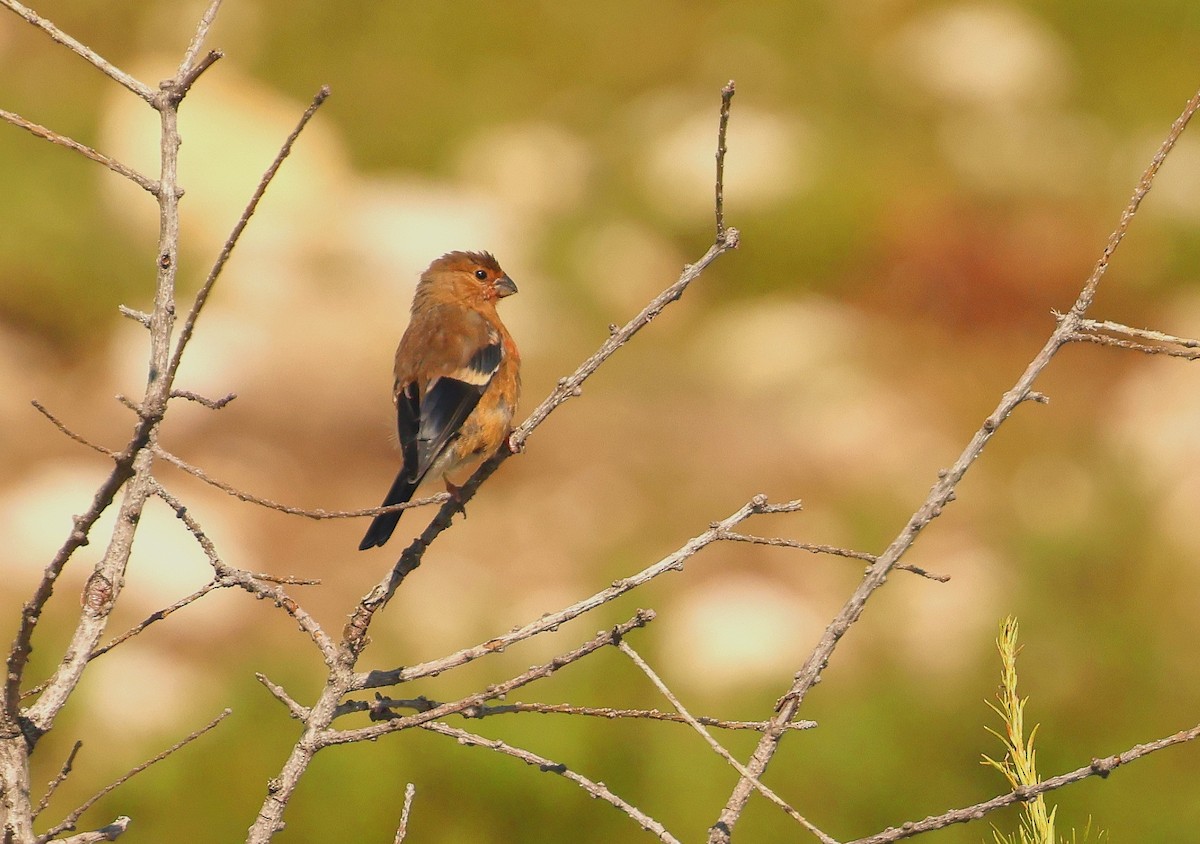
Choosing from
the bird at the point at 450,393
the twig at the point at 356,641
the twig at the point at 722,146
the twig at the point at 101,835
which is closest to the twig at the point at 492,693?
the twig at the point at 356,641

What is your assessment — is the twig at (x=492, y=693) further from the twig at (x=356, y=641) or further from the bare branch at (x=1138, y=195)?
the bare branch at (x=1138, y=195)

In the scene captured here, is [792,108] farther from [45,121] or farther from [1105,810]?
[1105,810]

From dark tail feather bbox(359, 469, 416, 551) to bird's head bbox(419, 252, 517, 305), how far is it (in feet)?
3.36

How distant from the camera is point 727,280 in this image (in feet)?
37.9

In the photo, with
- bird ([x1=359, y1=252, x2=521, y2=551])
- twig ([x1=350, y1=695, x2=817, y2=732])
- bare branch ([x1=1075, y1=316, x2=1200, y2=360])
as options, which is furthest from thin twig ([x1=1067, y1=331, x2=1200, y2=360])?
bird ([x1=359, y1=252, x2=521, y2=551])

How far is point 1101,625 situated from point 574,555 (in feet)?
10.9

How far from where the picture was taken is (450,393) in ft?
14.1

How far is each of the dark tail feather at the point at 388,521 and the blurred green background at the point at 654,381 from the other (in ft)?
5.15

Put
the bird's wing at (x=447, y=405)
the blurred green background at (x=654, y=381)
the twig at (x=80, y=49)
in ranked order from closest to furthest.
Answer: the twig at (x=80, y=49)
the bird's wing at (x=447, y=405)
the blurred green background at (x=654, y=381)

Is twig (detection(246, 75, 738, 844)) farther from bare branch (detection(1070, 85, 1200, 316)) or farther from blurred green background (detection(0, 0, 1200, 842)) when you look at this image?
blurred green background (detection(0, 0, 1200, 842))

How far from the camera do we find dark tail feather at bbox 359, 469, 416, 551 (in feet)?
12.4

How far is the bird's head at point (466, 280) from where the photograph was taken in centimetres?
508

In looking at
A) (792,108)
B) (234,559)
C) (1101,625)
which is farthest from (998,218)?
(234,559)

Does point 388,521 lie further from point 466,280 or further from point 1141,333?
point 1141,333
